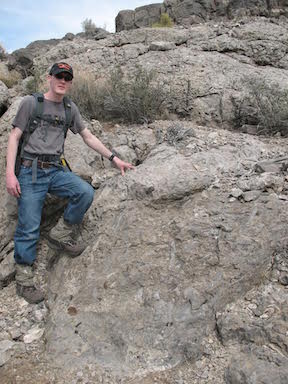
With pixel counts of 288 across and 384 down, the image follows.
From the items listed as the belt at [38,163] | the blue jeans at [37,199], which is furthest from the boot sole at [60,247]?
the belt at [38,163]

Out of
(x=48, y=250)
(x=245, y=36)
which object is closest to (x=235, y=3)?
(x=245, y=36)

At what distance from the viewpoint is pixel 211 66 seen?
22.6ft

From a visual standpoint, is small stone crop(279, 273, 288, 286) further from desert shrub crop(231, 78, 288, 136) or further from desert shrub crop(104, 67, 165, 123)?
desert shrub crop(104, 67, 165, 123)

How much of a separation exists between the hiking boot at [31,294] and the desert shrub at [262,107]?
3.70 metres

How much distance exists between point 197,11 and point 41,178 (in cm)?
886

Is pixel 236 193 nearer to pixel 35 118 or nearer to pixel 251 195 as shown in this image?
pixel 251 195

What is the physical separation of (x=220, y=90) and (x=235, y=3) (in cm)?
492

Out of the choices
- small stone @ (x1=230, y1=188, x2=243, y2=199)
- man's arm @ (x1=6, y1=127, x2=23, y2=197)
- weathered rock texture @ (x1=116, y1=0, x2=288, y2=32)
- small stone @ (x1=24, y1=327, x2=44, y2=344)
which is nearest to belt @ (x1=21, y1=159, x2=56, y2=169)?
man's arm @ (x1=6, y1=127, x2=23, y2=197)

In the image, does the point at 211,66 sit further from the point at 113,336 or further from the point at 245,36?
the point at 113,336

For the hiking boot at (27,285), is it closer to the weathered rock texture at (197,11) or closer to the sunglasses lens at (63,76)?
the sunglasses lens at (63,76)

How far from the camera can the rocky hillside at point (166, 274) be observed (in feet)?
9.98

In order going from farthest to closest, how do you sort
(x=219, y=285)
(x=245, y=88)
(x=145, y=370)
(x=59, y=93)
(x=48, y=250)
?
1. (x=245, y=88)
2. (x=48, y=250)
3. (x=59, y=93)
4. (x=219, y=285)
5. (x=145, y=370)

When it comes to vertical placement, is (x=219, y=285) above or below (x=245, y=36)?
below

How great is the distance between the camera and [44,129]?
360 cm
